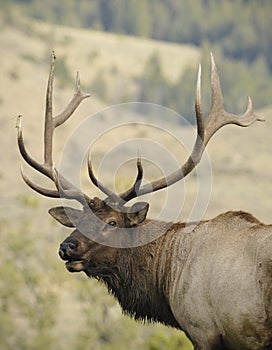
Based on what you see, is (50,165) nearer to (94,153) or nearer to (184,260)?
(184,260)

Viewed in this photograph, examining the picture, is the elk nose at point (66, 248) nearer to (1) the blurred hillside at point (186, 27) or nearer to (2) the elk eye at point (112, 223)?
(2) the elk eye at point (112, 223)

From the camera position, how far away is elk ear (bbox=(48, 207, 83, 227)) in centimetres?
1036

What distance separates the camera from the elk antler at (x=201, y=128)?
1038 centimetres

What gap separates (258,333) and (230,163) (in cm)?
6348

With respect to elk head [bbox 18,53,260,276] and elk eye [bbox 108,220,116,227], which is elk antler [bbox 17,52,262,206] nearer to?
elk head [bbox 18,53,260,276]

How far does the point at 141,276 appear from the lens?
34.4ft

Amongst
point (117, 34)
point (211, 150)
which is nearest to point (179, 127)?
point (211, 150)

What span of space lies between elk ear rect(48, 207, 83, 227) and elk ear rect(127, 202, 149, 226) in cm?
50

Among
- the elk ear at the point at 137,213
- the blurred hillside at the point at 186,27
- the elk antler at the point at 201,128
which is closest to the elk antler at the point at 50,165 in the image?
the elk ear at the point at 137,213

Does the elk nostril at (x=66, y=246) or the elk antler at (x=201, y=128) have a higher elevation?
the elk antler at (x=201, y=128)

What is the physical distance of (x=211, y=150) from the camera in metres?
74.9

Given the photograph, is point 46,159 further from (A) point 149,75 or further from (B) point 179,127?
(A) point 149,75

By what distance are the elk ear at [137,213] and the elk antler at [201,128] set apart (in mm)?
134

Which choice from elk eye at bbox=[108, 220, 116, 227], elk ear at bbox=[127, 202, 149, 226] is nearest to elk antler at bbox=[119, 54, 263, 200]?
elk ear at bbox=[127, 202, 149, 226]
